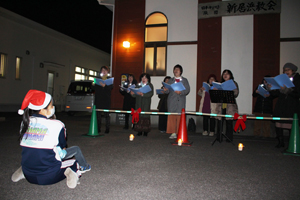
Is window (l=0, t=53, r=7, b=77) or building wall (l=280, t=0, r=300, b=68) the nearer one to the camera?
building wall (l=280, t=0, r=300, b=68)

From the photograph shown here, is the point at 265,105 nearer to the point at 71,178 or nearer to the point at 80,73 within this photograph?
Answer: the point at 71,178

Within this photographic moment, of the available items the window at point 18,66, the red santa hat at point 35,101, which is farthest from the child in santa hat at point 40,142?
the window at point 18,66

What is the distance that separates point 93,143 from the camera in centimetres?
577

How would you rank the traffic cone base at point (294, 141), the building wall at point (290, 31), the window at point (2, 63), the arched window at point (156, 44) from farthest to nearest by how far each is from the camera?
the window at point (2, 63) → the arched window at point (156, 44) → the building wall at point (290, 31) → the traffic cone base at point (294, 141)

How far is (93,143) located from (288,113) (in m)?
4.78

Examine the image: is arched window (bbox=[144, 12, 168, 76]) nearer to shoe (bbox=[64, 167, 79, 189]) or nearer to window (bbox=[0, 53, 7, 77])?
shoe (bbox=[64, 167, 79, 189])

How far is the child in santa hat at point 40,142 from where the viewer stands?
2.64m

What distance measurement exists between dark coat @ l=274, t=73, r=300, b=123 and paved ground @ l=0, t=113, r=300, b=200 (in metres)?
0.94

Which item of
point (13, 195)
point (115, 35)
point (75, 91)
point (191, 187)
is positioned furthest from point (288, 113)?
point (75, 91)

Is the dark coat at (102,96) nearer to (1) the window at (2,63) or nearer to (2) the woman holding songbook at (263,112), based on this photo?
(2) the woman holding songbook at (263,112)

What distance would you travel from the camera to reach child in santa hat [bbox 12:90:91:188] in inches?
104

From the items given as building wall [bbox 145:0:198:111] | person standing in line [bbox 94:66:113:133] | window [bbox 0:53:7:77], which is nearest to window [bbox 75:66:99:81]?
window [bbox 0:53:7:77]

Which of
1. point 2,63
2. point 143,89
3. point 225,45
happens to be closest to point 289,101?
point 143,89

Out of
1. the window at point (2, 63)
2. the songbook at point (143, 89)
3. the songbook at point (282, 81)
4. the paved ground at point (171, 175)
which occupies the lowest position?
the paved ground at point (171, 175)
